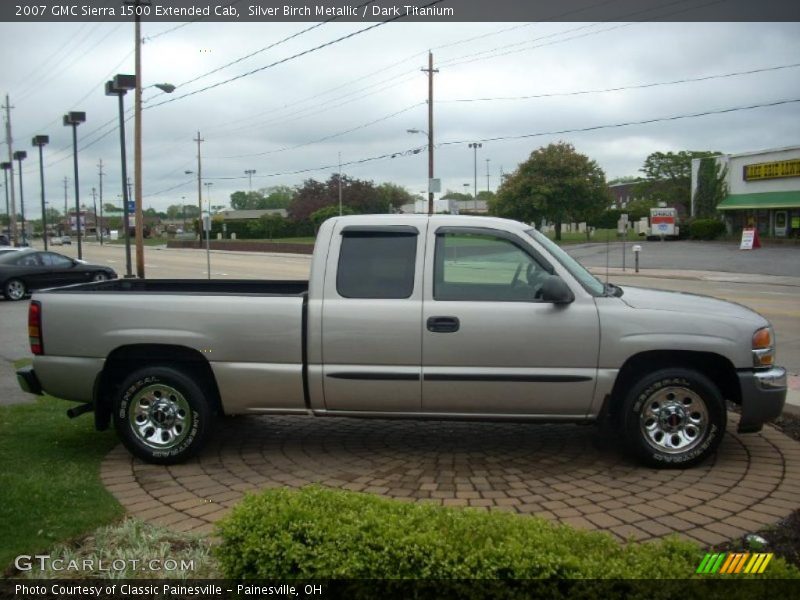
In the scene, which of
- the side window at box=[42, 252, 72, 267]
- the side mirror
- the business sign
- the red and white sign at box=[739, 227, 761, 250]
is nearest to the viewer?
the side mirror

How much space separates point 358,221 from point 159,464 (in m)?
2.37

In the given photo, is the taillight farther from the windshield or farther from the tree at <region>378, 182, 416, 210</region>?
the tree at <region>378, 182, 416, 210</region>

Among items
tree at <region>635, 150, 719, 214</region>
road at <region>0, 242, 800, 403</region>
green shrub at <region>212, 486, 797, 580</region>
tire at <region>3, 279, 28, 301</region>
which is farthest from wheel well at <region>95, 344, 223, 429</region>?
tree at <region>635, 150, 719, 214</region>

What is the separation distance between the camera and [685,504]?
4.53m

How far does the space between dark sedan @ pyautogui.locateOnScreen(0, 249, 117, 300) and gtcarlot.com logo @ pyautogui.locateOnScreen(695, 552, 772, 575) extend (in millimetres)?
19747

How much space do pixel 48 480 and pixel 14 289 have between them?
58.2 ft

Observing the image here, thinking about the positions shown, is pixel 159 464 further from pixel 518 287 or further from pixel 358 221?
pixel 518 287

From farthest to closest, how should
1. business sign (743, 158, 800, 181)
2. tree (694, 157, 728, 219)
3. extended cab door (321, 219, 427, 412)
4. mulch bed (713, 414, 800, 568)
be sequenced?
tree (694, 157, 728, 219), business sign (743, 158, 800, 181), extended cab door (321, 219, 427, 412), mulch bed (713, 414, 800, 568)

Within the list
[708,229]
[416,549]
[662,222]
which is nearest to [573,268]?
[416,549]

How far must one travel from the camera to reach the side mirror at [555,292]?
4.96 metres

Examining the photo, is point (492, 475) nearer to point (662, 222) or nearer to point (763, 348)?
point (763, 348)

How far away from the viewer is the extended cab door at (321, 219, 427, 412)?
5098 mm

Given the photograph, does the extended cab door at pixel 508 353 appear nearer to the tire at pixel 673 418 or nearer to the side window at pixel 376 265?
the side window at pixel 376 265

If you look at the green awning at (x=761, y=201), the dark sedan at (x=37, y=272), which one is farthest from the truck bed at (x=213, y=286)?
the green awning at (x=761, y=201)
